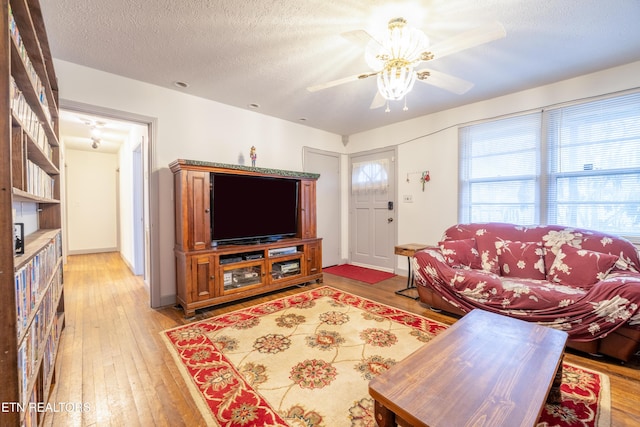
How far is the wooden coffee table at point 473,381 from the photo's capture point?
0.96 m

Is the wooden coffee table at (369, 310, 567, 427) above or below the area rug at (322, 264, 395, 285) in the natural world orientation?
above

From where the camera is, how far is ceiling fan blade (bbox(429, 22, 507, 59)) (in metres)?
1.44

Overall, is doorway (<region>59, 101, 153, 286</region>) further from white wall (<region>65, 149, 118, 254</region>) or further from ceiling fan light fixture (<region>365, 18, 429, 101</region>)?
ceiling fan light fixture (<region>365, 18, 429, 101</region>)

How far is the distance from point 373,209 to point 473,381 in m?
3.80

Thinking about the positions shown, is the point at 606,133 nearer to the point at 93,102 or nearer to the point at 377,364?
the point at 377,364

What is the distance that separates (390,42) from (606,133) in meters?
2.66

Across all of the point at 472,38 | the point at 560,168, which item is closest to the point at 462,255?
the point at 560,168

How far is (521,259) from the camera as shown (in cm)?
279

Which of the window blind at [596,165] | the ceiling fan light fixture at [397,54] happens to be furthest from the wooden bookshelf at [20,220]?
the window blind at [596,165]

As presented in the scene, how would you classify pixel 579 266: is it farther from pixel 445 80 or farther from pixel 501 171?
pixel 445 80

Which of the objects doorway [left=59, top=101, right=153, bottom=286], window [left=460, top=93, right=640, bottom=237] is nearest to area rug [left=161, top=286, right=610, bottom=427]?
doorway [left=59, top=101, right=153, bottom=286]

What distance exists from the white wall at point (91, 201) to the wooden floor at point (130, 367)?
3.74 metres

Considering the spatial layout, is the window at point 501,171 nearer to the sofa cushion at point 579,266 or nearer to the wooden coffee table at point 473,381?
the sofa cushion at point 579,266

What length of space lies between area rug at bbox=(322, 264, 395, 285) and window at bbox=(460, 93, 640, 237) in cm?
A: 150
